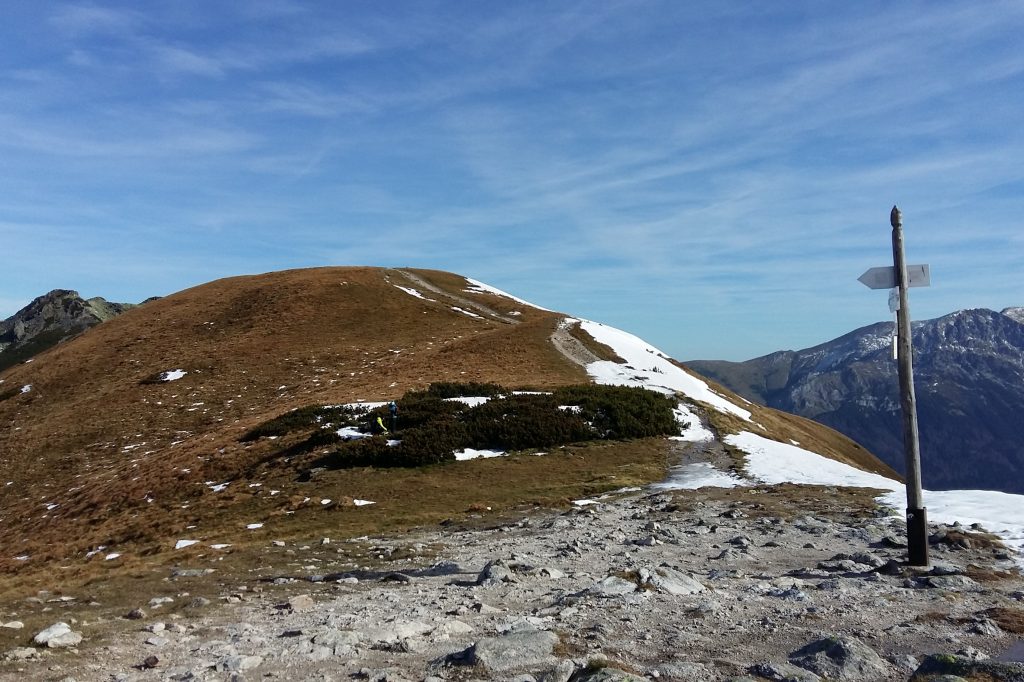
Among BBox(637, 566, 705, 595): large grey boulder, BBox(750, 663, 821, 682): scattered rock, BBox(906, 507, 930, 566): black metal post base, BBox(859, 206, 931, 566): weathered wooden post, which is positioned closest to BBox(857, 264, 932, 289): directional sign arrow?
BBox(859, 206, 931, 566): weathered wooden post

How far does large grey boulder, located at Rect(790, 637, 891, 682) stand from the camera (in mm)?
6789

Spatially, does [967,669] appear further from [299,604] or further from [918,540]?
[299,604]

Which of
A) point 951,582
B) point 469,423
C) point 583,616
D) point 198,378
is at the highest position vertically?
point 198,378

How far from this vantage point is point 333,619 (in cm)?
904

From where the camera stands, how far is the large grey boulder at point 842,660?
→ 6.79 metres

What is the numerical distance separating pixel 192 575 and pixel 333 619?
476cm

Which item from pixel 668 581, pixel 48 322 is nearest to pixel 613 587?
pixel 668 581

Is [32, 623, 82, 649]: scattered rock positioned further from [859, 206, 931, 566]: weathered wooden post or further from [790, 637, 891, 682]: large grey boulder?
[859, 206, 931, 566]: weathered wooden post

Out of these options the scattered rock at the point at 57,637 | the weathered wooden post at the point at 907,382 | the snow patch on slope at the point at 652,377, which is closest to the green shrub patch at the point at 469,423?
the snow patch on slope at the point at 652,377

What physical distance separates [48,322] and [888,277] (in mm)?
169251

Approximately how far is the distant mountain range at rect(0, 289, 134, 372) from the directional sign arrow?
14588cm

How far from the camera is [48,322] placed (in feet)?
477

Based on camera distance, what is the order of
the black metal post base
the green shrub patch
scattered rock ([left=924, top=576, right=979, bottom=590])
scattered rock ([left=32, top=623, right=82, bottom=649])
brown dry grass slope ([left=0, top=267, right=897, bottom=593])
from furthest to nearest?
1. the green shrub patch
2. brown dry grass slope ([left=0, top=267, right=897, bottom=593])
3. the black metal post base
4. scattered rock ([left=924, top=576, right=979, bottom=590])
5. scattered rock ([left=32, top=623, right=82, bottom=649])

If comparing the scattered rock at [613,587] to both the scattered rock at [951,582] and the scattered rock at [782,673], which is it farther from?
the scattered rock at [951,582]
